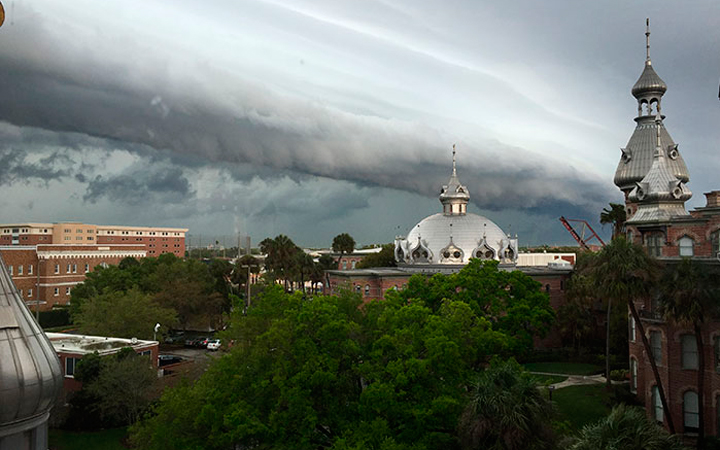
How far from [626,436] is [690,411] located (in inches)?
753

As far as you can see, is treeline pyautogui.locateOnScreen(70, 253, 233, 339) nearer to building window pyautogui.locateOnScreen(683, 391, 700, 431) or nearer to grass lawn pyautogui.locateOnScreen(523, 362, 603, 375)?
grass lawn pyautogui.locateOnScreen(523, 362, 603, 375)

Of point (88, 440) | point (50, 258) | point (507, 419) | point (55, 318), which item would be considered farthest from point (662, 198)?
point (50, 258)

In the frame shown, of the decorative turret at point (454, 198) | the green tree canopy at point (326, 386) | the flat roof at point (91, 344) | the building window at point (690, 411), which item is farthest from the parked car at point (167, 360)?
the building window at point (690, 411)

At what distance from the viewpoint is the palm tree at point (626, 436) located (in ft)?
50.3

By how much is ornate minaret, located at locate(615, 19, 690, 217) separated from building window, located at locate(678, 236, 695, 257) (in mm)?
20754

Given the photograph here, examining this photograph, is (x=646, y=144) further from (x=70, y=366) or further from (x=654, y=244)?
(x=70, y=366)

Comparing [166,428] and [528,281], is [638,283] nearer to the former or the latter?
[528,281]

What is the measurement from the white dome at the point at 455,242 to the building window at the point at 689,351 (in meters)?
34.4

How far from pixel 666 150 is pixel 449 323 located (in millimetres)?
38890

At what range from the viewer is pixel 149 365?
125ft

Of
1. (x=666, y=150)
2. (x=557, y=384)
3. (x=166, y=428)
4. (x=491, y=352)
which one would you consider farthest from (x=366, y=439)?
(x=666, y=150)

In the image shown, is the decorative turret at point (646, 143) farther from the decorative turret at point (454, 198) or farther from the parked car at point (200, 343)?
the parked car at point (200, 343)

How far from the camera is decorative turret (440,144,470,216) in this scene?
7256 cm

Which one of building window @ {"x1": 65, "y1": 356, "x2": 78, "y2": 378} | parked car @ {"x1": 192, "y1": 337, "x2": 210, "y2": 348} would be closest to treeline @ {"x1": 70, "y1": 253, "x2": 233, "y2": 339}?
parked car @ {"x1": 192, "y1": 337, "x2": 210, "y2": 348}
